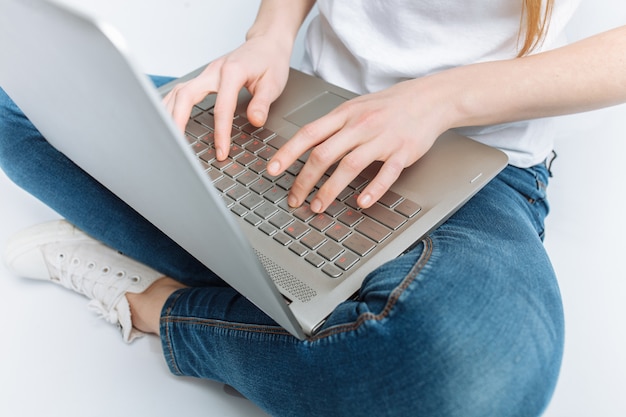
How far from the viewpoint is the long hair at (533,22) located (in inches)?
31.7

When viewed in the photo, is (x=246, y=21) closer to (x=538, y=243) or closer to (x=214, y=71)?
(x=214, y=71)

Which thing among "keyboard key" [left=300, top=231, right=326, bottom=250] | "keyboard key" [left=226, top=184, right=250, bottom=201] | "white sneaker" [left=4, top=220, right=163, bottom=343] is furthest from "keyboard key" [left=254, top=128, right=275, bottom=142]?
"white sneaker" [left=4, top=220, right=163, bottom=343]

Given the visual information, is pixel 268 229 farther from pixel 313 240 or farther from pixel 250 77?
pixel 250 77

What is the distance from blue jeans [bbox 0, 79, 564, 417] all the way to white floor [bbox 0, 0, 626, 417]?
15 cm

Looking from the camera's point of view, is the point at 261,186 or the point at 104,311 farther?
the point at 104,311

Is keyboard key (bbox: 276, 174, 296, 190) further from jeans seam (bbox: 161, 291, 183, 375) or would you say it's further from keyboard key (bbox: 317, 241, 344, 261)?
jeans seam (bbox: 161, 291, 183, 375)

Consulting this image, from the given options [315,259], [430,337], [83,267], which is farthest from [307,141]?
[83,267]

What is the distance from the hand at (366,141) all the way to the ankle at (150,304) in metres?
0.36

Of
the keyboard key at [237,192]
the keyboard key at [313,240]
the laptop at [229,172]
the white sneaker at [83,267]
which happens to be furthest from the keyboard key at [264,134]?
the white sneaker at [83,267]

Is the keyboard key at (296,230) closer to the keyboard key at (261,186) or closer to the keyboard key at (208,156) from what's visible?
the keyboard key at (261,186)

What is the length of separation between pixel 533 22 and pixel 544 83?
0.08m

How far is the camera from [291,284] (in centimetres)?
69

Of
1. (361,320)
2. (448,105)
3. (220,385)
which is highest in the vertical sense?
(448,105)

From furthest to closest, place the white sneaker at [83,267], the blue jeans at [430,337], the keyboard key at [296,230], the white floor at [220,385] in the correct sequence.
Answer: the white sneaker at [83,267] → the white floor at [220,385] → the keyboard key at [296,230] → the blue jeans at [430,337]
